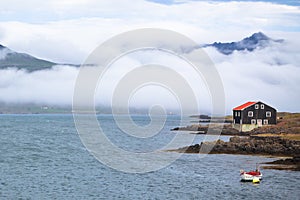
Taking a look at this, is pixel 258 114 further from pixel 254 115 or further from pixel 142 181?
pixel 142 181

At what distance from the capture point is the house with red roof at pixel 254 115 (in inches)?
4690

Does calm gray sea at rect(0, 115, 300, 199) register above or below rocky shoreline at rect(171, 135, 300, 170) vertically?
below

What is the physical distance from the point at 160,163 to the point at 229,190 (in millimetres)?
23726

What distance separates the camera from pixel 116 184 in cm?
5669

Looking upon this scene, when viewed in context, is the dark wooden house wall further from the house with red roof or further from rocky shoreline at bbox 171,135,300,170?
rocky shoreline at bbox 171,135,300,170

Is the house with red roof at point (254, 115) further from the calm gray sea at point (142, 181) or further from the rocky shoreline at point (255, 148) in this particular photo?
the calm gray sea at point (142, 181)

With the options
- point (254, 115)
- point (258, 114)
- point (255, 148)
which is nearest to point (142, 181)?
point (255, 148)

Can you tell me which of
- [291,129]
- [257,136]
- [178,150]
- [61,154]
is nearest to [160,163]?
[178,150]

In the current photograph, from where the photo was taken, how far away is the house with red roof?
11912 centimetres

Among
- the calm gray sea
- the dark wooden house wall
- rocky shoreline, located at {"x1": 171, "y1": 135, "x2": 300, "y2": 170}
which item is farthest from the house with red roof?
the calm gray sea

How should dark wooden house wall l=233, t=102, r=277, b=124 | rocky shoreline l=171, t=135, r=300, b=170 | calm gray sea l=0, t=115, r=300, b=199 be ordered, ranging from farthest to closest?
dark wooden house wall l=233, t=102, r=277, b=124, rocky shoreline l=171, t=135, r=300, b=170, calm gray sea l=0, t=115, r=300, b=199

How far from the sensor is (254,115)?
394ft

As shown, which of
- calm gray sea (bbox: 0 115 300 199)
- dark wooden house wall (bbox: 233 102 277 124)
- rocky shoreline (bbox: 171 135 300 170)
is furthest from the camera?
dark wooden house wall (bbox: 233 102 277 124)

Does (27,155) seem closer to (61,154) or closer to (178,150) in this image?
(61,154)
